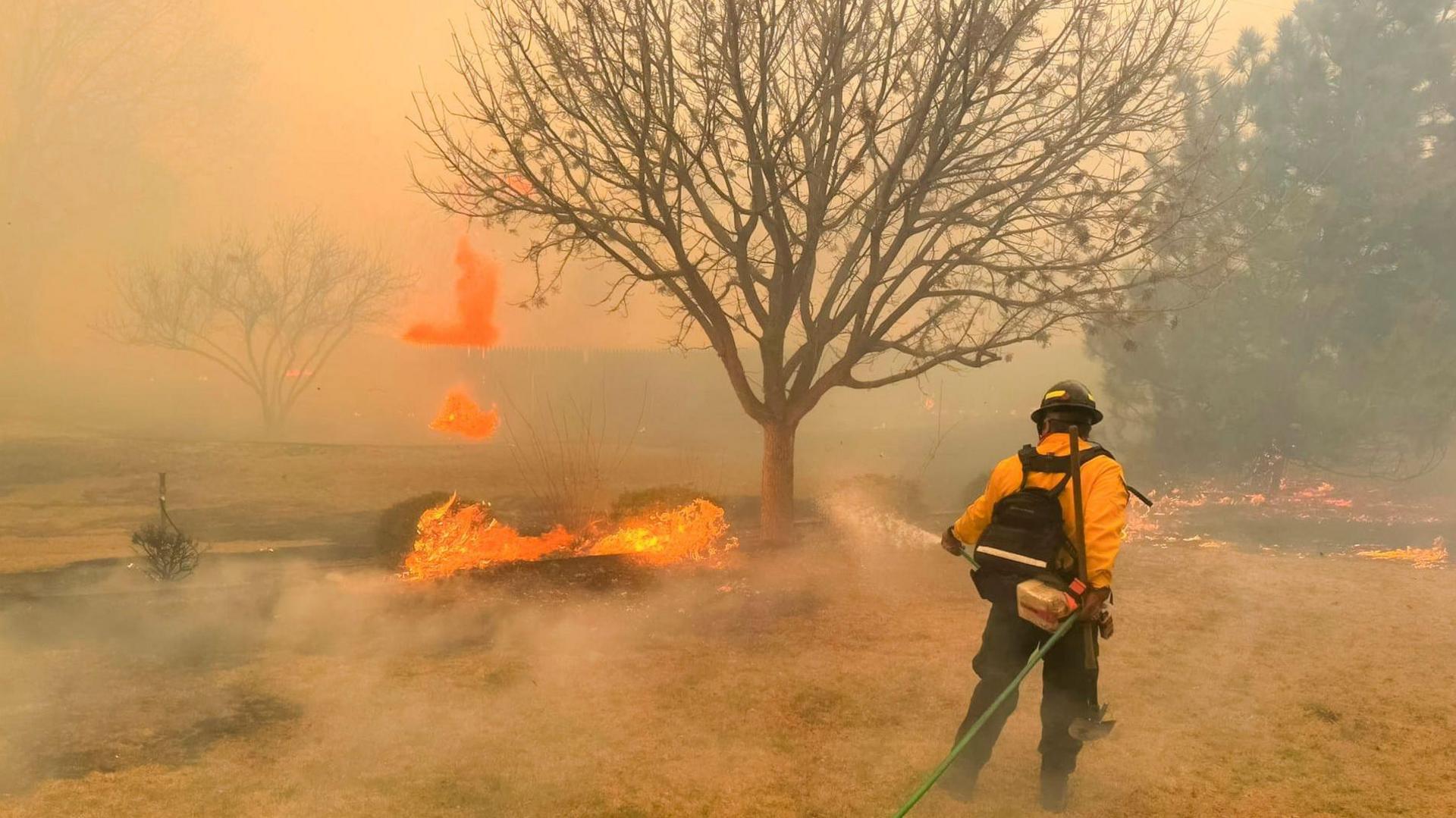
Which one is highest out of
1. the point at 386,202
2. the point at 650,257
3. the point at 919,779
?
the point at 386,202

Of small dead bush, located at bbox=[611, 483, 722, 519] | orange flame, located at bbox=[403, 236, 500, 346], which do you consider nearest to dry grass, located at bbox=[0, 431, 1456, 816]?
small dead bush, located at bbox=[611, 483, 722, 519]

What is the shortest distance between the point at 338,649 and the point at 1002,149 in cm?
832

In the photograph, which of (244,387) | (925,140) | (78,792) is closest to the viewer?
(78,792)

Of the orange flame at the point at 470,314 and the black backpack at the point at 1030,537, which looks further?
the orange flame at the point at 470,314

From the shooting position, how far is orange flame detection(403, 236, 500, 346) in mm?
39375

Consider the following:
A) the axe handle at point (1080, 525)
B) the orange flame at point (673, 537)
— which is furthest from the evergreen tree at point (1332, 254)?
the axe handle at point (1080, 525)

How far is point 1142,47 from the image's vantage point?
9500 mm

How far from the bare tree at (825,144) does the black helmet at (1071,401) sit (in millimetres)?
4688

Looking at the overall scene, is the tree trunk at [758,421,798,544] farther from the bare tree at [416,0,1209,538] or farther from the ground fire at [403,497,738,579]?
the ground fire at [403,497,738,579]

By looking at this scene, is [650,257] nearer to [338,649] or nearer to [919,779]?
[338,649]

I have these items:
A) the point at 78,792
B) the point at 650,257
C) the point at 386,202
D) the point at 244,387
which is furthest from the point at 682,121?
the point at 386,202

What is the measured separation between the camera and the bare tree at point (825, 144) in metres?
8.80

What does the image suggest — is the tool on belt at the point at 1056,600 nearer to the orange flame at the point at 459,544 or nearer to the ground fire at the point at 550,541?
the ground fire at the point at 550,541

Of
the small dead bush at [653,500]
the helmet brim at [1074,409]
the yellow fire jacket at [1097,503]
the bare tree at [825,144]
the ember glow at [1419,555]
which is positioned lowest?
the ember glow at [1419,555]
